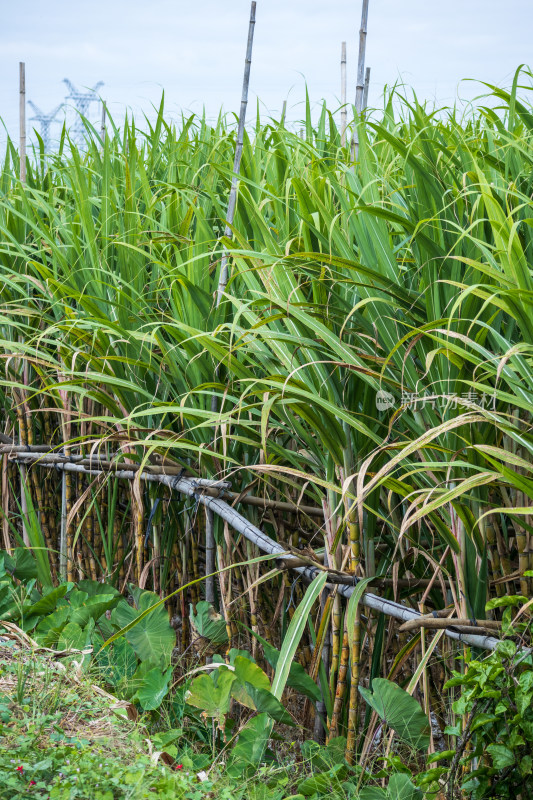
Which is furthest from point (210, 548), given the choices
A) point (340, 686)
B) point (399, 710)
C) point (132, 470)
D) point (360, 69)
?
point (360, 69)

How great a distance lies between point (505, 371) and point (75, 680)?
0.94 m

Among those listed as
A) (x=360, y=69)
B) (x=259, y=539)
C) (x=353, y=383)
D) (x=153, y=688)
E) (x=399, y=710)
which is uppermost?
(x=360, y=69)

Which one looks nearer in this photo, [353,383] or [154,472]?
[353,383]

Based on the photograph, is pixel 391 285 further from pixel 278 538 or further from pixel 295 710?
pixel 295 710

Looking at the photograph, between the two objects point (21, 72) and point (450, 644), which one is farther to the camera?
point (21, 72)

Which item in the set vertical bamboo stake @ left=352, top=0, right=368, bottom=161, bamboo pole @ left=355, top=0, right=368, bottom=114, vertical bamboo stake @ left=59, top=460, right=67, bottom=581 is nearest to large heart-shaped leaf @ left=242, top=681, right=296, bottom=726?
vertical bamboo stake @ left=59, top=460, right=67, bottom=581

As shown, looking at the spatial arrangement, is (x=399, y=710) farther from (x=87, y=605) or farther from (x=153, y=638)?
(x=87, y=605)

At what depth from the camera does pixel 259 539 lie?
1.30 metres

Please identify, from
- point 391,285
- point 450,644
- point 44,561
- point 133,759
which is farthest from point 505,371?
point 44,561

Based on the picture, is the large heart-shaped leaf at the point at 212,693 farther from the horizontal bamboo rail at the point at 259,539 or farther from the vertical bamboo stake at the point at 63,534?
the vertical bamboo stake at the point at 63,534

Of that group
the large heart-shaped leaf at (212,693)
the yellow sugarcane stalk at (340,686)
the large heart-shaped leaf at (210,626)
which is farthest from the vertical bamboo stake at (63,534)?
the yellow sugarcane stalk at (340,686)

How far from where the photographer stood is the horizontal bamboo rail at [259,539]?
3.44ft

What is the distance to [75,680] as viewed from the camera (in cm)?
137

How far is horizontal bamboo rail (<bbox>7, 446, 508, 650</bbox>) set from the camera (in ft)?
3.44
